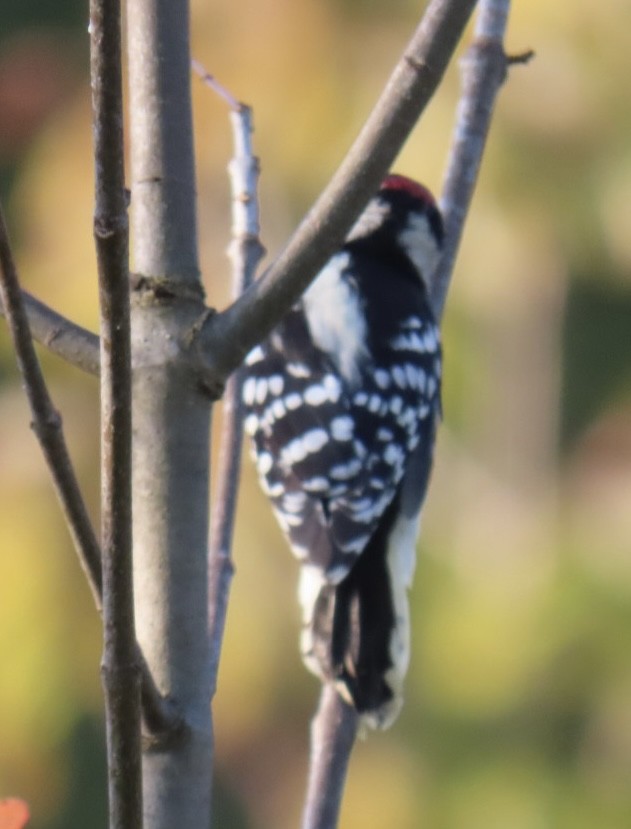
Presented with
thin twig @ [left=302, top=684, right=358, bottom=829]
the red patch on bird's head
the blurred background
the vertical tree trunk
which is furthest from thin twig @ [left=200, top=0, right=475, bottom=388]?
the blurred background

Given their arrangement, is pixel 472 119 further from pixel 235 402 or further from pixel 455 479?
pixel 455 479

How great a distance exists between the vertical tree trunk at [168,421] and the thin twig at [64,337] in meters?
0.04

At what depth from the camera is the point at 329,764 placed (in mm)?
1489

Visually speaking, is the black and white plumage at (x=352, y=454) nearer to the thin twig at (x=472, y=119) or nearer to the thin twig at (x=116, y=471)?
the thin twig at (x=472, y=119)

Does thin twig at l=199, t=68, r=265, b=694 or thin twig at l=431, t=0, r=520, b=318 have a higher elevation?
thin twig at l=431, t=0, r=520, b=318

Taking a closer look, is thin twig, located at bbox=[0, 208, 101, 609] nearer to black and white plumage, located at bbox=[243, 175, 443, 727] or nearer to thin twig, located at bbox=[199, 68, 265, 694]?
thin twig, located at bbox=[199, 68, 265, 694]

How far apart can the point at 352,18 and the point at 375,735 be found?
108 inches

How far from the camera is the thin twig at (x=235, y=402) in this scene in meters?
1.51

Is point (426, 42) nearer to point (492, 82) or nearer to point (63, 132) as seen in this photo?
point (492, 82)

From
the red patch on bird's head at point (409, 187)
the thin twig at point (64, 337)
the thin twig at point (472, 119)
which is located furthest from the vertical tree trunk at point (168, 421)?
the red patch on bird's head at point (409, 187)

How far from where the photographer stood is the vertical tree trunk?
108cm

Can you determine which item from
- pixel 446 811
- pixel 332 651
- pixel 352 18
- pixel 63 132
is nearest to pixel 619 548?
pixel 446 811

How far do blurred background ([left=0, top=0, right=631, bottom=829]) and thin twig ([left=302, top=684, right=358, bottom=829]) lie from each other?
10.5ft

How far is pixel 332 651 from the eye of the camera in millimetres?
2076
